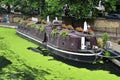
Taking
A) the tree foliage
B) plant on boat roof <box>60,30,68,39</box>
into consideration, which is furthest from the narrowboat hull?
the tree foliage

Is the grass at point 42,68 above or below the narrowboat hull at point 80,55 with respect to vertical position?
below

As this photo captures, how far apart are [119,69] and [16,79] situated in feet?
26.6

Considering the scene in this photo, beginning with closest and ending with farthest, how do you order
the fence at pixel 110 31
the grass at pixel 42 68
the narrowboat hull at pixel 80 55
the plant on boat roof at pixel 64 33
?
the grass at pixel 42 68
the narrowboat hull at pixel 80 55
the plant on boat roof at pixel 64 33
the fence at pixel 110 31

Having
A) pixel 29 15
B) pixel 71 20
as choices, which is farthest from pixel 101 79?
pixel 29 15

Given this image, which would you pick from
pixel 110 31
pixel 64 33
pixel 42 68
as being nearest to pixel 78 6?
pixel 110 31

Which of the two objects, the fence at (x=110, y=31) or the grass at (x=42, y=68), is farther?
the fence at (x=110, y=31)

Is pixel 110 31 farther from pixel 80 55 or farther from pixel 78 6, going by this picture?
pixel 80 55

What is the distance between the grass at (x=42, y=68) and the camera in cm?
2286

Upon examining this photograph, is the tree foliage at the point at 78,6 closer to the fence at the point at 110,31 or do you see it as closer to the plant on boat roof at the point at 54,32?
the fence at the point at 110,31

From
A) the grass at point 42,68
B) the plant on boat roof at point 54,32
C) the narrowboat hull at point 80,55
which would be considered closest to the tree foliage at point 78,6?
the plant on boat roof at point 54,32

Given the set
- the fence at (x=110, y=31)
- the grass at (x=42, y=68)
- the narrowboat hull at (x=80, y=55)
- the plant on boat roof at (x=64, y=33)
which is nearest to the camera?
the grass at (x=42, y=68)

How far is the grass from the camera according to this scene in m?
22.9

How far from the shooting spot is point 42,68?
25000 millimetres

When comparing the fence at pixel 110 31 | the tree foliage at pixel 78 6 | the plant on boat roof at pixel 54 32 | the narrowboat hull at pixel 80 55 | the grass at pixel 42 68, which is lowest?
the grass at pixel 42 68
